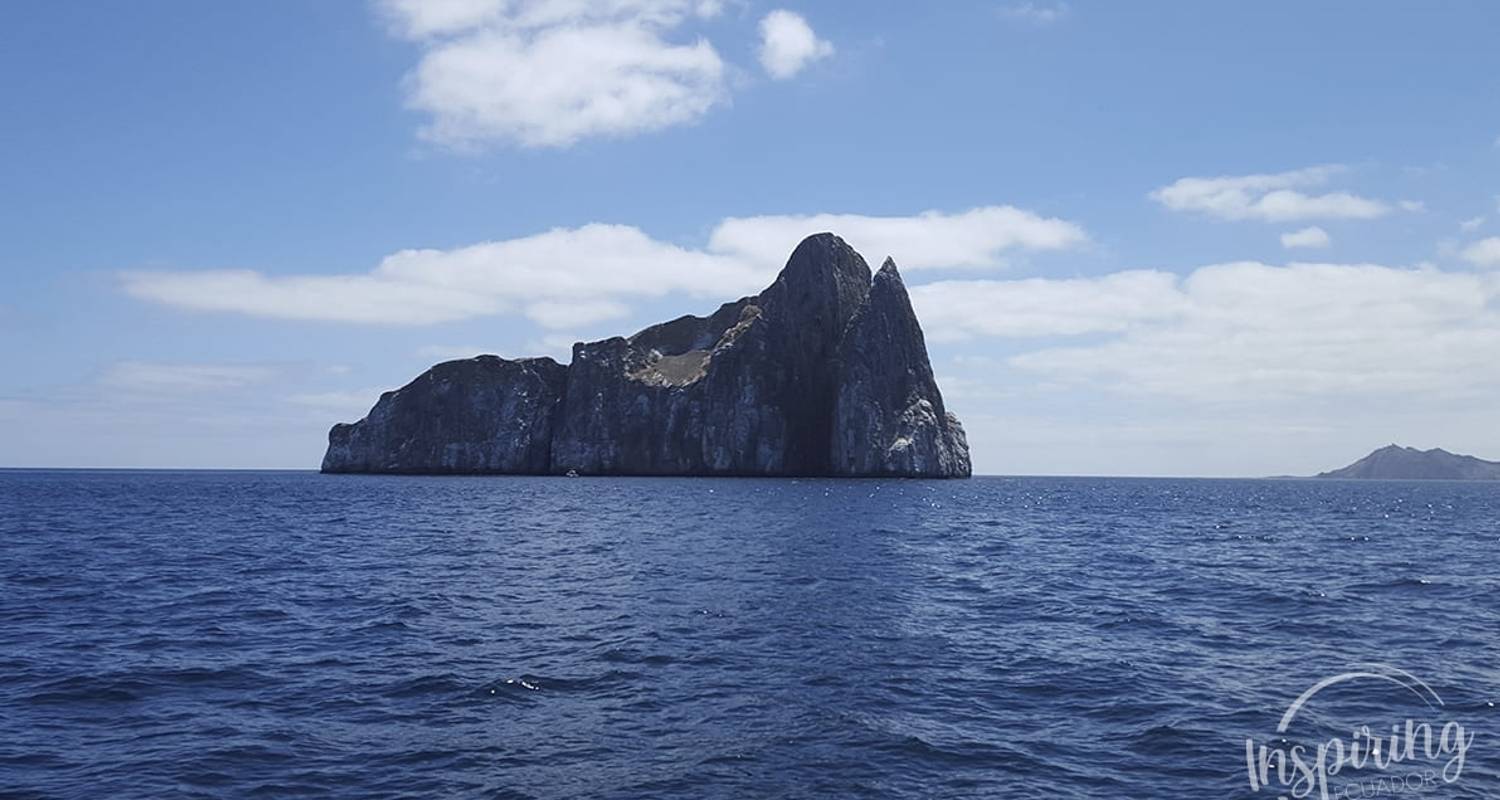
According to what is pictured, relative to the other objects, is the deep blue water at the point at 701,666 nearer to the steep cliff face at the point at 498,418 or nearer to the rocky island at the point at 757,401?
the rocky island at the point at 757,401

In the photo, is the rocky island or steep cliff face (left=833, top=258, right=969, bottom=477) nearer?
steep cliff face (left=833, top=258, right=969, bottom=477)

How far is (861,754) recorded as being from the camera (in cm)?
1630

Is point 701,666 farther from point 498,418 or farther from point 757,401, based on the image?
point 498,418

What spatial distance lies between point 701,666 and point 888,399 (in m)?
148

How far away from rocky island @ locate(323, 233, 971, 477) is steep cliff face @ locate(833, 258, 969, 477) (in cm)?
23

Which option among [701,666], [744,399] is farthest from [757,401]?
[701,666]

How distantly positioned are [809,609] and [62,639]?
2057 centimetres

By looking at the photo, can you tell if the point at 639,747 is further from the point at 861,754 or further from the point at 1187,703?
the point at 1187,703

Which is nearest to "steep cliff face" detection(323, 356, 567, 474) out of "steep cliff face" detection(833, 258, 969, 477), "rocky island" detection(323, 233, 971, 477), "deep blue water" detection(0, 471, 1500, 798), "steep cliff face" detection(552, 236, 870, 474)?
"rocky island" detection(323, 233, 971, 477)

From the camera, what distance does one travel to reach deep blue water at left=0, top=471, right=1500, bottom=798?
50.6ft

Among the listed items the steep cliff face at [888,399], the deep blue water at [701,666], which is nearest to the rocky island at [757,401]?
the steep cliff face at [888,399]

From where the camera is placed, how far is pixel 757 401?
579ft

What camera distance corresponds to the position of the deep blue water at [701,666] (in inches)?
607

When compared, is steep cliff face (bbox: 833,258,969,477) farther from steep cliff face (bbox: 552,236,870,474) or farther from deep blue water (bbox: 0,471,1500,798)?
deep blue water (bbox: 0,471,1500,798)
